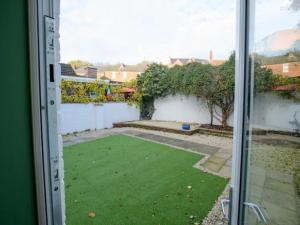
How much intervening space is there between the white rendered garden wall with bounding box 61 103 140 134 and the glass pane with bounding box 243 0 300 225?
722 centimetres

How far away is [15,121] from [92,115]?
8.15 m

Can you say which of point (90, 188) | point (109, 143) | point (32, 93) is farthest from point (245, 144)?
point (109, 143)

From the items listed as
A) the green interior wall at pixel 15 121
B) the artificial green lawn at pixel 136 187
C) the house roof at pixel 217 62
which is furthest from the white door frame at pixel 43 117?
the house roof at pixel 217 62

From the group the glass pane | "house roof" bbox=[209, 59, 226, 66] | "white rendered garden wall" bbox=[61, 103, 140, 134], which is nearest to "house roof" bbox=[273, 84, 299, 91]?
the glass pane

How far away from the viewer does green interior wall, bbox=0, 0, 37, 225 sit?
2.58ft

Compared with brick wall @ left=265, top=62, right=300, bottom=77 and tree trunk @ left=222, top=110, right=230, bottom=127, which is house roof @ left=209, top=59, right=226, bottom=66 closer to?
tree trunk @ left=222, top=110, right=230, bottom=127

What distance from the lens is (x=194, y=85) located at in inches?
376

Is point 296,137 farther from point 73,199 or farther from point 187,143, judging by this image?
point 187,143

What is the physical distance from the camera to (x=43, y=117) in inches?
34.6

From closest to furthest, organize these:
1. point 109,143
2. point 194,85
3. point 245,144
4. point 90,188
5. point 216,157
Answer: point 245,144
point 90,188
point 216,157
point 109,143
point 194,85

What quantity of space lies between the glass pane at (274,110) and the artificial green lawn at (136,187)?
1.93 metres

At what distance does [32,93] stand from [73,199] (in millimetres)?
2664

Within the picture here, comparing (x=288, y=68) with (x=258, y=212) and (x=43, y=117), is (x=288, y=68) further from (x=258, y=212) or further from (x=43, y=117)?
(x=43, y=117)

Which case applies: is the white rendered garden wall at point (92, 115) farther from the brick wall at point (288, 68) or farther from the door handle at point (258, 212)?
the brick wall at point (288, 68)
